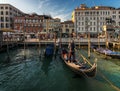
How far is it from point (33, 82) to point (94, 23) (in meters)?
59.4

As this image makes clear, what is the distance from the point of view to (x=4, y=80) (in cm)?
1712

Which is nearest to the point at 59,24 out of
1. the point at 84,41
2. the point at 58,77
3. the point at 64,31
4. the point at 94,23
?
the point at 64,31

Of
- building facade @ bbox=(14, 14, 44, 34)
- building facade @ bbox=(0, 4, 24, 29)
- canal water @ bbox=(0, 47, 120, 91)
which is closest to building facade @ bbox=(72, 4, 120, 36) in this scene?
building facade @ bbox=(14, 14, 44, 34)

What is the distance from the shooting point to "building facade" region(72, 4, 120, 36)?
234 ft

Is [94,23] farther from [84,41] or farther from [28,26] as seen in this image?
[28,26]

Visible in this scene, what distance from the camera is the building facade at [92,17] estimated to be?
71375 millimetres

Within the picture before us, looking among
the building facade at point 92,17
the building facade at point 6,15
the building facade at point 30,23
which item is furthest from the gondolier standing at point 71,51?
the building facade at point 6,15

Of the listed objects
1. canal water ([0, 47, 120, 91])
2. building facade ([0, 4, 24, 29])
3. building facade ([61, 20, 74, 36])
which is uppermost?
building facade ([0, 4, 24, 29])

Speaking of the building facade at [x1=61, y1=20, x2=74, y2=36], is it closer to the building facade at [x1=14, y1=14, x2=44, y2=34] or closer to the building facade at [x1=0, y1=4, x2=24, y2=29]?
the building facade at [x1=14, y1=14, x2=44, y2=34]

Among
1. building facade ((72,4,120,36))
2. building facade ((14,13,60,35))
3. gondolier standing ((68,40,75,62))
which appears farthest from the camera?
building facade ((72,4,120,36))

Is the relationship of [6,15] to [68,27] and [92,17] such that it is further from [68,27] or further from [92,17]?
[92,17]

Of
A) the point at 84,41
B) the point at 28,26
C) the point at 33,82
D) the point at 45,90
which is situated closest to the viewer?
the point at 45,90

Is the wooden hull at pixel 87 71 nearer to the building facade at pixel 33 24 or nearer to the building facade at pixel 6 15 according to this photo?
the building facade at pixel 33 24

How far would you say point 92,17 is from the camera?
72.1 metres
